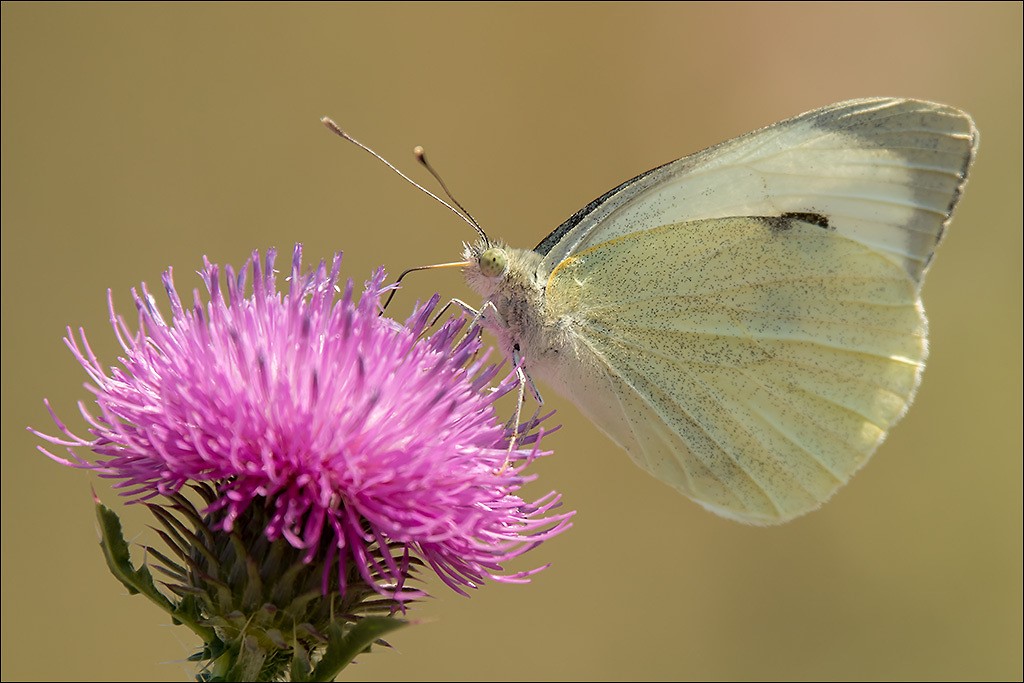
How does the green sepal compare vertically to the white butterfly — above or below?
below

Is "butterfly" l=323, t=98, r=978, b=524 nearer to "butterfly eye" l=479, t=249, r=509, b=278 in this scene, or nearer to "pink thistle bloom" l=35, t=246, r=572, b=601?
"butterfly eye" l=479, t=249, r=509, b=278

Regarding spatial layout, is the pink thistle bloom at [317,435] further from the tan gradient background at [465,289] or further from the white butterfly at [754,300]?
the tan gradient background at [465,289]

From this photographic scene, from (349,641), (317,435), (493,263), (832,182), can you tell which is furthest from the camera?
(832,182)

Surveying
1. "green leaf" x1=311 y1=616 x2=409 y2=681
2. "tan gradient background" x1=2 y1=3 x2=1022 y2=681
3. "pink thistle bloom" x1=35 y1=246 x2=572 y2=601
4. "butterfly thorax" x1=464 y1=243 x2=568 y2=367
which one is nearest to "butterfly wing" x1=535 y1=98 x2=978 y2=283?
"butterfly thorax" x1=464 y1=243 x2=568 y2=367

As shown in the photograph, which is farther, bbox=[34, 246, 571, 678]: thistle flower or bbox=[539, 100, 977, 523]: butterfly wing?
bbox=[539, 100, 977, 523]: butterfly wing

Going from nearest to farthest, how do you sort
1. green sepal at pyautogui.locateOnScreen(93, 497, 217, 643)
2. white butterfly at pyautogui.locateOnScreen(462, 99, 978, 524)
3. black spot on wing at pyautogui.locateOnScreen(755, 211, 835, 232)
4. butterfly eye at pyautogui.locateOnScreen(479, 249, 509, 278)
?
1. green sepal at pyautogui.locateOnScreen(93, 497, 217, 643)
2. butterfly eye at pyautogui.locateOnScreen(479, 249, 509, 278)
3. white butterfly at pyautogui.locateOnScreen(462, 99, 978, 524)
4. black spot on wing at pyautogui.locateOnScreen(755, 211, 835, 232)

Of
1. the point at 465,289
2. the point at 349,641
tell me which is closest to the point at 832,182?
the point at 349,641

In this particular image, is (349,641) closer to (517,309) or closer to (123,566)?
(123,566)

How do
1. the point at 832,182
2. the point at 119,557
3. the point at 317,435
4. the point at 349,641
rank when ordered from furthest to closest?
the point at 832,182 < the point at 317,435 < the point at 119,557 < the point at 349,641
